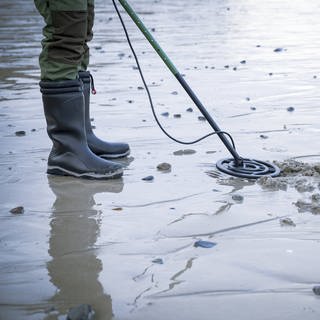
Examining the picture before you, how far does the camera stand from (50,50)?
11.4ft

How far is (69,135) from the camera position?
3633mm

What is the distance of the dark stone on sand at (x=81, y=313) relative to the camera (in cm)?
208

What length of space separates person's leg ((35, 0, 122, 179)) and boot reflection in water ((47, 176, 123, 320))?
8 centimetres

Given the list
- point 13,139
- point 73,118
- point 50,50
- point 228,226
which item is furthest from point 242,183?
point 13,139

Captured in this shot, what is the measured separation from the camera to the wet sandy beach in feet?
7.37

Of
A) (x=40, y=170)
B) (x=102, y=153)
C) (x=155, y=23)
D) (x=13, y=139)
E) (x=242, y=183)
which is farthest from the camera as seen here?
(x=155, y=23)

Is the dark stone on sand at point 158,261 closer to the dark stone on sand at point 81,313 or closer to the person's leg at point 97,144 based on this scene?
the dark stone on sand at point 81,313

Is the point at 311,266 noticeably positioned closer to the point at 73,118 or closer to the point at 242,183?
the point at 242,183

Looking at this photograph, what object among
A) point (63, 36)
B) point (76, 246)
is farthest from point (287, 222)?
point (63, 36)

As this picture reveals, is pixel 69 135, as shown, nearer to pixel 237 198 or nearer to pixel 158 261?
pixel 237 198

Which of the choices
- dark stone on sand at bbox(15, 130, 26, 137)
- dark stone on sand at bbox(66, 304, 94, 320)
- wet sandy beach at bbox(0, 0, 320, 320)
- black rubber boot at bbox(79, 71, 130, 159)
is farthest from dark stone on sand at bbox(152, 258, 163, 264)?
dark stone on sand at bbox(15, 130, 26, 137)

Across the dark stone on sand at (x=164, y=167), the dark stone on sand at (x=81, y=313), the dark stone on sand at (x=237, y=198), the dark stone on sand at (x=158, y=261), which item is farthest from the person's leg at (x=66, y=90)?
the dark stone on sand at (x=81, y=313)

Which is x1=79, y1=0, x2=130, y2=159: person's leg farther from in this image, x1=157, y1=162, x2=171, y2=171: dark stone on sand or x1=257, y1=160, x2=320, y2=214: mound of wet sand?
x1=257, y1=160, x2=320, y2=214: mound of wet sand

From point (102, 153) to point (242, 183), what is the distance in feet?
2.99
